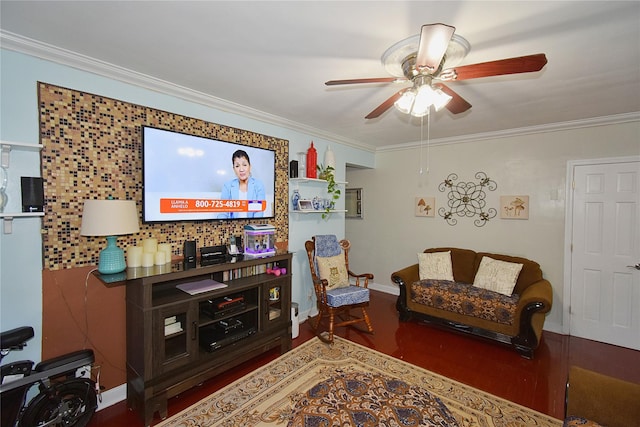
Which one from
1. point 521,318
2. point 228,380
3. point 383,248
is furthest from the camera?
point 383,248

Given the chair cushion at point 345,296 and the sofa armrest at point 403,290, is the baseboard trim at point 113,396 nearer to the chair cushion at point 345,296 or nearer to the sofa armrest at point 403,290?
the chair cushion at point 345,296

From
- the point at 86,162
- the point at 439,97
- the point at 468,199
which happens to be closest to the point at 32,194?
the point at 86,162

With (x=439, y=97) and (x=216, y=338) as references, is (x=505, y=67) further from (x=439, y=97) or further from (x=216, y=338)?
(x=216, y=338)

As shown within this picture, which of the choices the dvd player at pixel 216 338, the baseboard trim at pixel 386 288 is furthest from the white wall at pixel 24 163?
the baseboard trim at pixel 386 288

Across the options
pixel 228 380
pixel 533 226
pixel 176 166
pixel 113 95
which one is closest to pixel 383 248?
pixel 533 226

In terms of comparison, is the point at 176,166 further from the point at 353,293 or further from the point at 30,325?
the point at 353,293

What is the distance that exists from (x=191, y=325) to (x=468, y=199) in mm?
3835

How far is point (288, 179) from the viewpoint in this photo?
137 inches

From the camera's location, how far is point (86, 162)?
202 centimetres

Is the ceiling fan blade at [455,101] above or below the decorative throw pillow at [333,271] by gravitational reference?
above

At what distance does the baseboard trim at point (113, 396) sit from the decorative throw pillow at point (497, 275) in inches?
149

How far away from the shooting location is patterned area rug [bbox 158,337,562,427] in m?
1.40

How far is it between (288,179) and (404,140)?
2.06 metres

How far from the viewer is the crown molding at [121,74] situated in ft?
5.66
